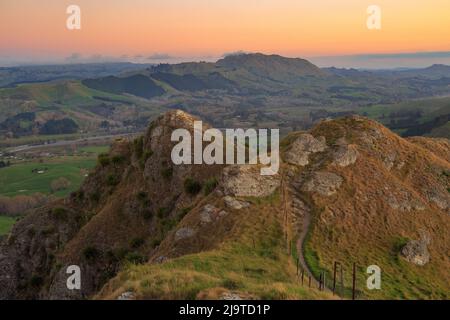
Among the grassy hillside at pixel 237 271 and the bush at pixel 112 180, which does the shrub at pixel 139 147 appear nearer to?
the bush at pixel 112 180

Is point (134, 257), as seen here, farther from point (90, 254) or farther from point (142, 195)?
point (142, 195)

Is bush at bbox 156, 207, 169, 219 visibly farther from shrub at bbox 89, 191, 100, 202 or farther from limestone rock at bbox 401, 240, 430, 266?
limestone rock at bbox 401, 240, 430, 266

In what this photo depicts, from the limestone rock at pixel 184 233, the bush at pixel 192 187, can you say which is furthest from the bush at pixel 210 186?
the limestone rock at pixel 184 233

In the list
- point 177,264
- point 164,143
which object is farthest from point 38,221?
point 177,264

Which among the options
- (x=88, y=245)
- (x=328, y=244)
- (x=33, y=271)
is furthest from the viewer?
(x=33, y=271)

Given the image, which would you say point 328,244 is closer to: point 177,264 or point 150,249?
point 177,264

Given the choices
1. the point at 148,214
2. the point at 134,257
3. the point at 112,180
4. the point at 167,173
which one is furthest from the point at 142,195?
the point at 134,257
